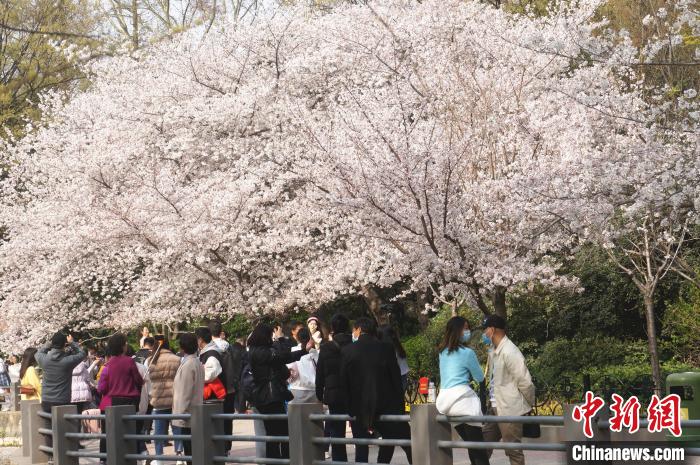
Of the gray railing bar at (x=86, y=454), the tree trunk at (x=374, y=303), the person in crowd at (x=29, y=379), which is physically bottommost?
the gray railing bar at (x=86, y=454)

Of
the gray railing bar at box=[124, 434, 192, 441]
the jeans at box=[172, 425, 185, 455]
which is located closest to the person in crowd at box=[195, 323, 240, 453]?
the jeans at box=[172, 425, 185, 455]

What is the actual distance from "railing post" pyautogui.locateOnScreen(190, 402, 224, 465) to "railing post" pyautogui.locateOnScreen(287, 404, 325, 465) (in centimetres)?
136

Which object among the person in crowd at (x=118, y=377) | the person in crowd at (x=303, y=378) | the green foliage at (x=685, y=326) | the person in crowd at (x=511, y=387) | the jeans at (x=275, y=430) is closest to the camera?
the person in crowd at (x=511, y=387)

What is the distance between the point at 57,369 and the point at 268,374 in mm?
3985

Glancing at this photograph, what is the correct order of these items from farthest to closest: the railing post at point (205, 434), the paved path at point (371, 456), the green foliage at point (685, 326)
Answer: the green foliage at point (685, 326), the paved path at point (371, 456), the railing post at point (205, 434)

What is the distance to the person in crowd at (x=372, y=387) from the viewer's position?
9.89 meters

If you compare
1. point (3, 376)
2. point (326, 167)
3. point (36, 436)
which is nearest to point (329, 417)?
point (36, 436)

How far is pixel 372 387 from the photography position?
32.4 feet

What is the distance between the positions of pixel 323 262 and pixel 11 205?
491 inches

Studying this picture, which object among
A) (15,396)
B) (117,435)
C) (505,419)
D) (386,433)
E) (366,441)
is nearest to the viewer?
(505,419)

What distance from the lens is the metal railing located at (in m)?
8.15

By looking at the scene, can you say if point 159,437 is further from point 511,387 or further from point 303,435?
point 511,387

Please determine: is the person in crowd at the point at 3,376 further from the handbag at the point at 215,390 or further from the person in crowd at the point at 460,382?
the person in crowd at the point at 460,382

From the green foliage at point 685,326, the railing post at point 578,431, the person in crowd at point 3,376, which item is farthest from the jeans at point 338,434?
the person in crowd at point 3,376
